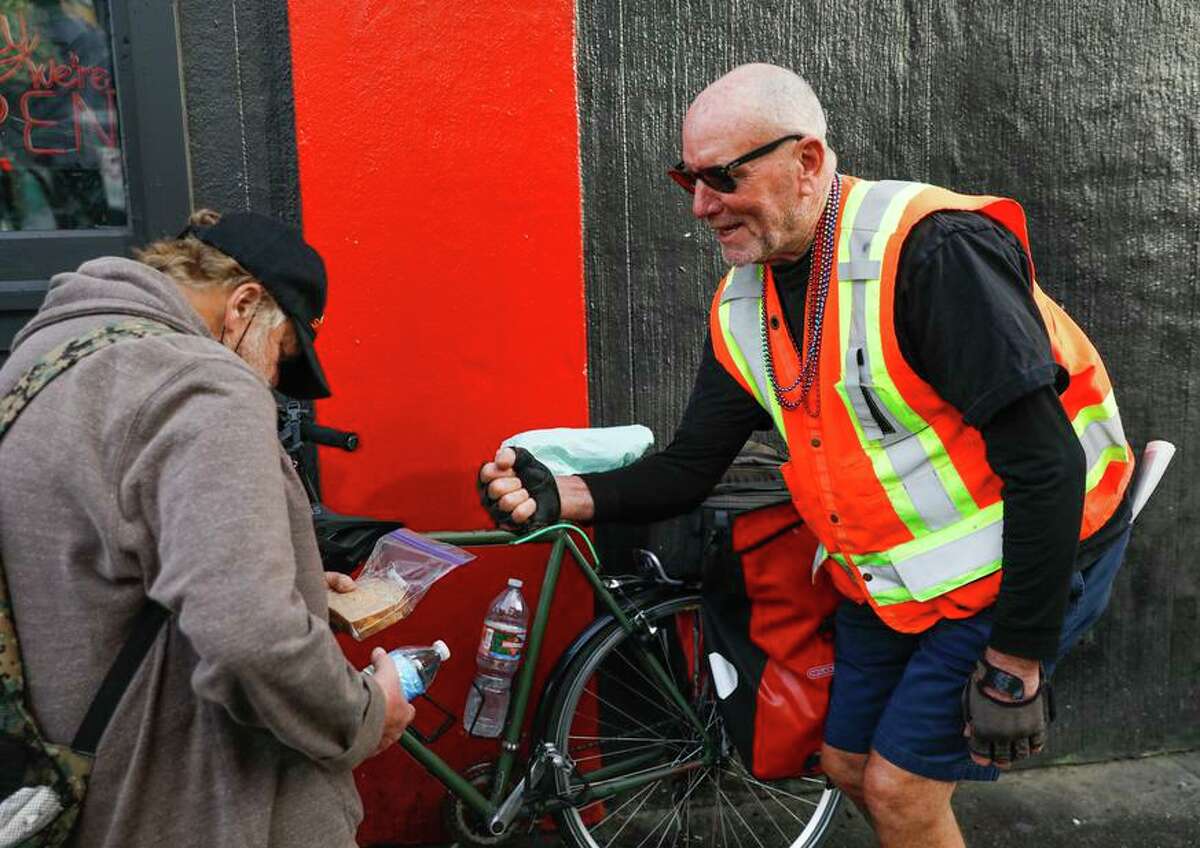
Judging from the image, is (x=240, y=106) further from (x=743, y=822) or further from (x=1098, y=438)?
(x=743, y=822)

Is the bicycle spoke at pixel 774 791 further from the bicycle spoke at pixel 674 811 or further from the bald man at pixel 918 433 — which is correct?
the bald man at pixel 918 433

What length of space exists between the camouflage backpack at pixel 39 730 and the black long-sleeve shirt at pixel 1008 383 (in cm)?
138

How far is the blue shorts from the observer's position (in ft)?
7.25

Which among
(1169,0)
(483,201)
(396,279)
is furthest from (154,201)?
(1169,0)

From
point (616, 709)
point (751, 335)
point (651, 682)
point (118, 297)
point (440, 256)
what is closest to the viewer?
point (118, 297)

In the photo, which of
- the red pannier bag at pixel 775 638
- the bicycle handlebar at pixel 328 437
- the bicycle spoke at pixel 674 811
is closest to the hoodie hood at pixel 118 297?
the bicycle handlebar at pixel 328 437

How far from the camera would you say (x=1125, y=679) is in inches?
153

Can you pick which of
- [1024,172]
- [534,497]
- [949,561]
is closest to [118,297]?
[534,497]

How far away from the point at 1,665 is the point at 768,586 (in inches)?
69.1

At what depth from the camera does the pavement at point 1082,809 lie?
3428 millimetres

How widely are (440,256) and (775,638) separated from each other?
4.71 feet

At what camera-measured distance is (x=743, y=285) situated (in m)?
2.52

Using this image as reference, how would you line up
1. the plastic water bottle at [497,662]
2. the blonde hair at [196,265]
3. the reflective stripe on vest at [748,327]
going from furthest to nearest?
the plastic water bottle at [497,662] → the reflective stripe on vest at [748,327] → the blonde hair at [196,265]

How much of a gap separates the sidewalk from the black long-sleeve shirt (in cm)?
172
